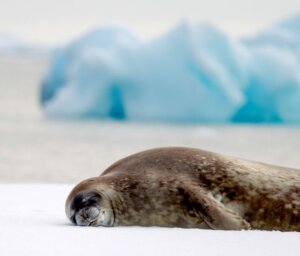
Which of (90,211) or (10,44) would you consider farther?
(10,44)

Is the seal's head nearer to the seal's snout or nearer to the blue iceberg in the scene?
the seal's snout

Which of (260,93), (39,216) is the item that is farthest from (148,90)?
(39,216)

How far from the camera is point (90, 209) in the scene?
3.89 m

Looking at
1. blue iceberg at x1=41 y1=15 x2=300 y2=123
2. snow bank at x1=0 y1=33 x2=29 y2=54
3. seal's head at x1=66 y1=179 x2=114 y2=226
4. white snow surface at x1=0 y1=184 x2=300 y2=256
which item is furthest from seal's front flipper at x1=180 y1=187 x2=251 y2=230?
snow bank at x1=0 y1=33 x2=29 y2=54

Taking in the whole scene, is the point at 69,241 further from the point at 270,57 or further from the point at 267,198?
the point at 270,57

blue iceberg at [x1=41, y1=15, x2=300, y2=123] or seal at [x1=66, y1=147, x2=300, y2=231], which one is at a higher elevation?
seal at [x1=66, y1=147, x2=300, y2=231]

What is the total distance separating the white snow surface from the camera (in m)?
3.12

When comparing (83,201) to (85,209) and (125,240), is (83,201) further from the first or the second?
(125,240)

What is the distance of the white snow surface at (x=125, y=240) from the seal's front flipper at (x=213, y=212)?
4.5 inches

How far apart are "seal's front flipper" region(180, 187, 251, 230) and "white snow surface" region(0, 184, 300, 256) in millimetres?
115

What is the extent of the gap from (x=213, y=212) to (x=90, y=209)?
1.72 feet

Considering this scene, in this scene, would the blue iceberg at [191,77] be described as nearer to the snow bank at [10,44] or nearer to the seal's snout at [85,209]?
the seal's snout at [85,209]

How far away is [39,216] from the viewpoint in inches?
164

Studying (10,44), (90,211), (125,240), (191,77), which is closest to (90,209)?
(90,211)
